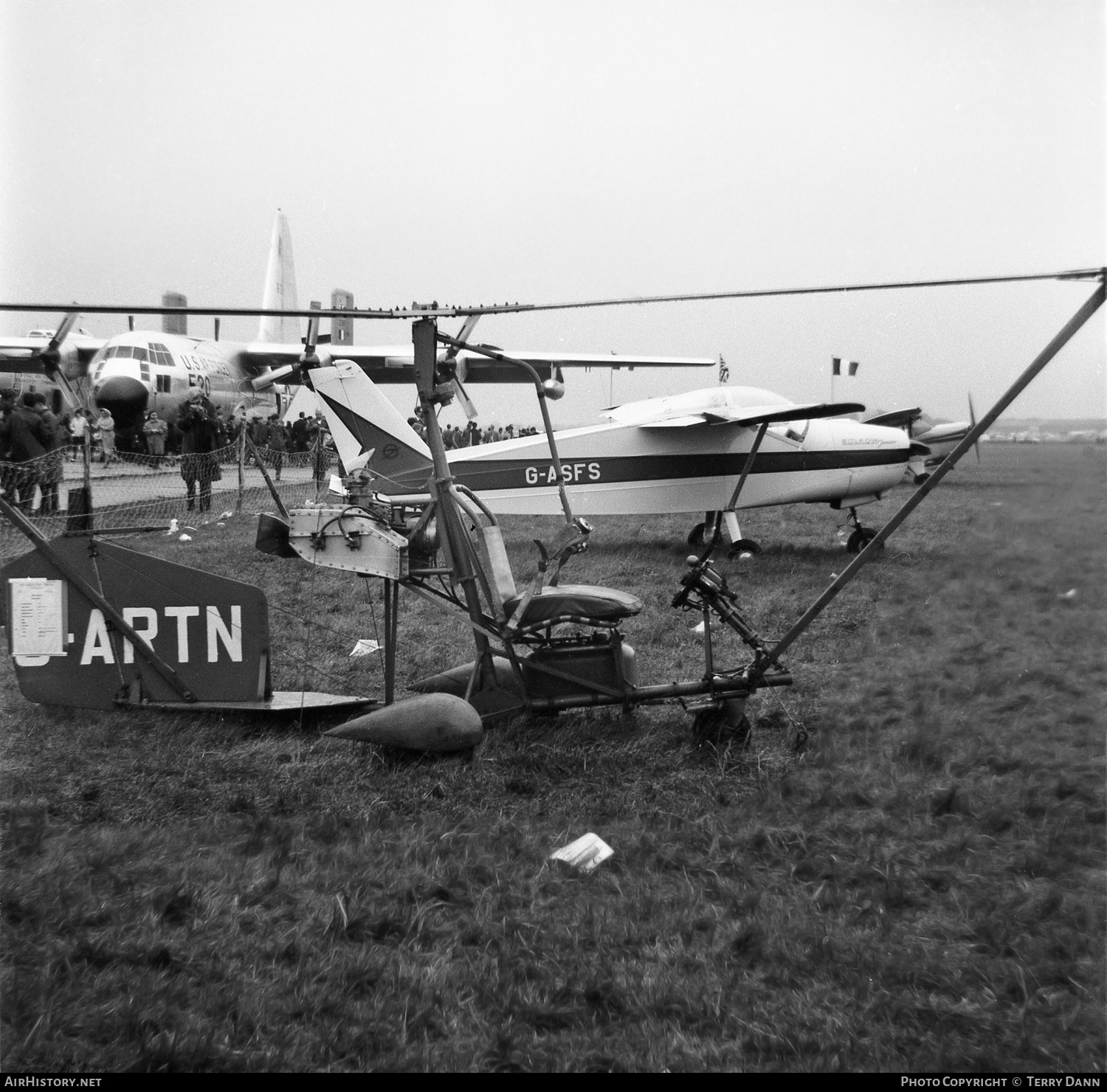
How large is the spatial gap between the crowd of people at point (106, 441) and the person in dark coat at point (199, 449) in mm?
12

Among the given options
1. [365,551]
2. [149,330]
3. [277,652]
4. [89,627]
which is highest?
[149,330]

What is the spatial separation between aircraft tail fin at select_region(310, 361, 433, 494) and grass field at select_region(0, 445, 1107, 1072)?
3.77 meters

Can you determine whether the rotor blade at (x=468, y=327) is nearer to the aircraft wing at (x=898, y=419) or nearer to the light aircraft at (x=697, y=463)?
the light aircraft at (x=697, y=463)

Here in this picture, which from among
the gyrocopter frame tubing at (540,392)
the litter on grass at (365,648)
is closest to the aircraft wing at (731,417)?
the litter on grass at (365,648)

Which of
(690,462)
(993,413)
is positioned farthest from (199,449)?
(993,413)

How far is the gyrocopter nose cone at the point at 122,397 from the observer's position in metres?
19.5

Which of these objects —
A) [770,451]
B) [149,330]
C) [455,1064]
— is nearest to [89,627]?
[455,1064]

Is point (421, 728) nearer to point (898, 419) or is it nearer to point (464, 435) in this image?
point (898, 419)

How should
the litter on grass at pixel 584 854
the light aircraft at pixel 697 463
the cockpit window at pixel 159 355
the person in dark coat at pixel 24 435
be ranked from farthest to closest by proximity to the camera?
1. the cockpit window at pixel 159 355
2. the person in dark coat at pixel 24 435
3. the light aircraft at pixel 697 463
4. the litter on grass at pixel 584 854

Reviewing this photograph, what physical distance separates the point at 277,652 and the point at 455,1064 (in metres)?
4.40

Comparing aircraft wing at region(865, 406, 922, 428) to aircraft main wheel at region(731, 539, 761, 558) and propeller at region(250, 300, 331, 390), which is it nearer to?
aircraft main wheel at region(731, 539, 761, 558)

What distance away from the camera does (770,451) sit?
445 inches

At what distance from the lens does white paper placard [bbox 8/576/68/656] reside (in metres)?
4.44
